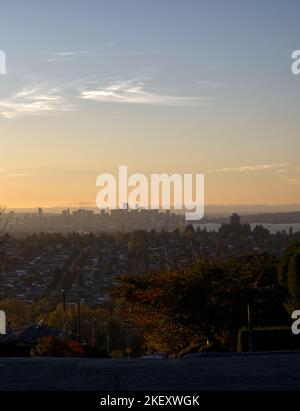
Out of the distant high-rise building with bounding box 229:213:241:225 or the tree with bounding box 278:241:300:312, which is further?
the distant high-rise building with bounding box 229:213:241:225

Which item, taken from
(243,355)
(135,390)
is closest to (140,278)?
(243,355)

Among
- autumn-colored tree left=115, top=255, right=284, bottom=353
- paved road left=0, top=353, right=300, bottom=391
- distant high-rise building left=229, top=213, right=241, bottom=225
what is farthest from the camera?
distant high-rise building left=229, top=213, right=241, bottom=225

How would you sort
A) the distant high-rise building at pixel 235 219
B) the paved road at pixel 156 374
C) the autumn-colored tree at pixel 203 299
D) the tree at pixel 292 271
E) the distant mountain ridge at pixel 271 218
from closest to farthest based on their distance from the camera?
the paved road at pixel 156 374
the tree at pixel 292 271
the autumn-colored tree at pixel 203 299
the distant mountain ridge at pixel 271 218
the distant high-rise building at pixel 235 219

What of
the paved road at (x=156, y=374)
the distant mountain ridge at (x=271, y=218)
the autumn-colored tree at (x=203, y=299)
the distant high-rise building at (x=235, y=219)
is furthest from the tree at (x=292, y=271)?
the distant high-rise building at (x=235, y=219)

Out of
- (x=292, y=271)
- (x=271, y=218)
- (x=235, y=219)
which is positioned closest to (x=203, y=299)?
(x=292, y=271)

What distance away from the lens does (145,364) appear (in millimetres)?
9555

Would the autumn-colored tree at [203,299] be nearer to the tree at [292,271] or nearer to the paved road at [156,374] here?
the tree at [292,271]

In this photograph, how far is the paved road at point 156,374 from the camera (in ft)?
25.2

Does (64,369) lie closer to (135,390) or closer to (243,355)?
(135,390)

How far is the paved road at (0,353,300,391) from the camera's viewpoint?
25.2 ft

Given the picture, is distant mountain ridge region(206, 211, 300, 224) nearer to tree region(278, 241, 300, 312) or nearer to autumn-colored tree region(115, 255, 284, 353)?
autumn-colored tree region(115, 255, 284, 353)

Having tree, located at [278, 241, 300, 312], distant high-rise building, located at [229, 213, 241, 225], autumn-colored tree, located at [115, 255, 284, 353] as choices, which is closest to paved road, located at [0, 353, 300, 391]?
tree, located at [278, 241, 300, 312]

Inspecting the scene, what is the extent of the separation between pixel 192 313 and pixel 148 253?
4837cm

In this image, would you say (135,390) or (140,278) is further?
(140,278)
